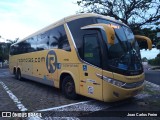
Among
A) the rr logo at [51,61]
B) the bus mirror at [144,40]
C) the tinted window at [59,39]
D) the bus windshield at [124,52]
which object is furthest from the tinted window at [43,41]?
the bus mirror at [144,40]

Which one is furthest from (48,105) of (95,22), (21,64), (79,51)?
(21,64)

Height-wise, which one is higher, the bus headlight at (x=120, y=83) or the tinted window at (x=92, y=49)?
the tinted window at (x=92, y=49)

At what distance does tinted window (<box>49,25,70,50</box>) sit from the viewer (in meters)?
10.1

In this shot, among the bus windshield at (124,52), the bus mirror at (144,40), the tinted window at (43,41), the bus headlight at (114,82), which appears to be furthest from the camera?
the tinted window at (43,41)

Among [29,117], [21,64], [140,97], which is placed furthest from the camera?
[21,64]

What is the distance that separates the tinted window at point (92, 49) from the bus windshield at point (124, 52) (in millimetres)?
449

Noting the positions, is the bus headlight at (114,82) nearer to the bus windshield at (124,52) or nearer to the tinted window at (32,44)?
the bus windshield at (124,52)

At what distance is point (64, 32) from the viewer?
1023cm

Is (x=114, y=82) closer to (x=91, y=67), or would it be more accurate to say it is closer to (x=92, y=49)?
(x=91, y=67)

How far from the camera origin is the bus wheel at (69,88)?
31.4 feet

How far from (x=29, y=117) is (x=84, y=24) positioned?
163 inches

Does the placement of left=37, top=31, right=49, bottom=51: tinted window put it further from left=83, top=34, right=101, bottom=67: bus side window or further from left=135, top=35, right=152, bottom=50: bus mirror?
left=135, top=35, right=152, bottom=50: bus mirror

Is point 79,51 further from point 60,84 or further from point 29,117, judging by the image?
point 29,117

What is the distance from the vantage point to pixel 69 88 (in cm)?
980
